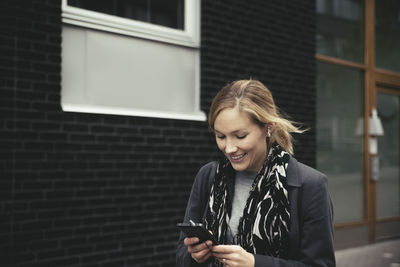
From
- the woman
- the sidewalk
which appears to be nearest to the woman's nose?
the woman

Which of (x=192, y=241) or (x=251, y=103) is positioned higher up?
(x=251, y=103)

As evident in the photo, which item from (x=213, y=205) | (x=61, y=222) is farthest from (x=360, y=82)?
(x=213, y=205)

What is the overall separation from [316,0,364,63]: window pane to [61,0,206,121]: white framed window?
278 centimetres

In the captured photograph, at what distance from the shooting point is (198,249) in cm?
211

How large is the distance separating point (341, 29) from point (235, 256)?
22.3 feet

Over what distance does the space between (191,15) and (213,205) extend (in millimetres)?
3668

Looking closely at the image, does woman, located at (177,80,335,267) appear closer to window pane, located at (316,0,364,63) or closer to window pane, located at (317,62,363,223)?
window pane, located at (317,62,363,223)

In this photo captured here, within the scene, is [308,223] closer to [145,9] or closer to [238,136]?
[238,136]

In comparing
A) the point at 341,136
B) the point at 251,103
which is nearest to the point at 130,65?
the point at 251,103

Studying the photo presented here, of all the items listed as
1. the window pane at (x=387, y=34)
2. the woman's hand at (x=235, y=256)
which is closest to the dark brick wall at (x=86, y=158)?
the woman's hand at (x=235, y=256)

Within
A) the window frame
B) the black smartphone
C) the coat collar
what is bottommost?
the black smartphone

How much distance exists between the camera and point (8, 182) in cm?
405

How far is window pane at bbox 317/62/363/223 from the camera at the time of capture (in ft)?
25.1

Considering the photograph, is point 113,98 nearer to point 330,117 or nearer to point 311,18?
point 311,18
